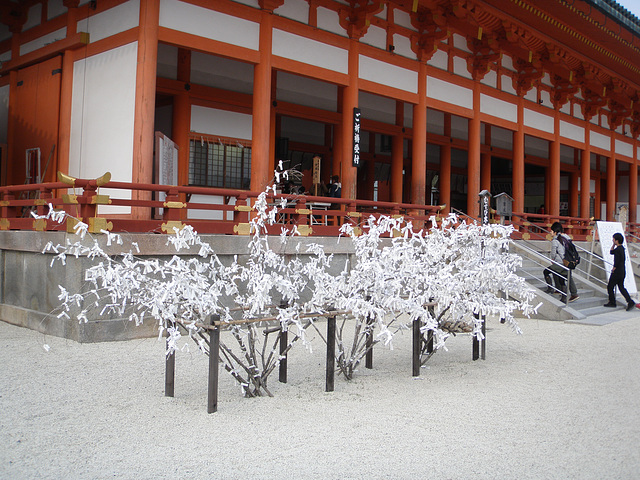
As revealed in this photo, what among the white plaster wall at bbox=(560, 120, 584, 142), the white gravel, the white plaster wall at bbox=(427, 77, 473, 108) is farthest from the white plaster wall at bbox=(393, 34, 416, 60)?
the white gravel

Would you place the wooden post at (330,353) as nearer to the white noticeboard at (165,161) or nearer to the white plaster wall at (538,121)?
the white noticeboard at (165,161)

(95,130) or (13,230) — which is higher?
(95,130)

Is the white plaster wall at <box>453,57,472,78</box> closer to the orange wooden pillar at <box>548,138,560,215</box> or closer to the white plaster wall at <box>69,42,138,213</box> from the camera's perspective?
the orange wooden pillar at <box>548,138,560,215</box>

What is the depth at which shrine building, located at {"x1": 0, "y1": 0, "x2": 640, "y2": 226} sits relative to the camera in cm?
871

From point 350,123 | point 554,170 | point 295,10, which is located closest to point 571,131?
point 554,170

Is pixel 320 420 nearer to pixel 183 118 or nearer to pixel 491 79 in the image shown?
pixel 183 118

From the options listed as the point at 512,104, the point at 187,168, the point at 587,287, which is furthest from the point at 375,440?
the point at 512,104

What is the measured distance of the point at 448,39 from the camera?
514 inches

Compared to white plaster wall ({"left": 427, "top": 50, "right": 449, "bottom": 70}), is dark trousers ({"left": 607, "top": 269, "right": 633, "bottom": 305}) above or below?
below

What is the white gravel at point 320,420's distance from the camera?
3.41m

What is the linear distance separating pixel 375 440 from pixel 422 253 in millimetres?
2572

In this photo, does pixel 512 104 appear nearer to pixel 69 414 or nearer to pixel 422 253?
pixel 422 253

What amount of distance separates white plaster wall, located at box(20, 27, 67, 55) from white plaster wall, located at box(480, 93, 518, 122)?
9.34 meters

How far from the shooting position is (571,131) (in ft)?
56.0
